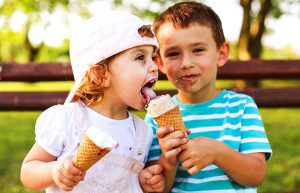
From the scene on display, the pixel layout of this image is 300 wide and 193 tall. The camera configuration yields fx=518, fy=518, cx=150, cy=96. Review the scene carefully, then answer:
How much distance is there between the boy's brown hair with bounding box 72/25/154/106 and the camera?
2.32 meters

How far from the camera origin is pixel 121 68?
231 centimetres

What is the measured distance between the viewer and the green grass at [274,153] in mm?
4781

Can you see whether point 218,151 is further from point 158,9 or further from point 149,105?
point 158,9

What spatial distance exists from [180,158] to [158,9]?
50.1 feet

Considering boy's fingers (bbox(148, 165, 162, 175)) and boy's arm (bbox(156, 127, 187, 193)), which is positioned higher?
boy's arm (bbox(156, 127, 187, 193))

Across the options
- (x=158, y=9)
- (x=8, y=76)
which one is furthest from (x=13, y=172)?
(x=158, y=9)

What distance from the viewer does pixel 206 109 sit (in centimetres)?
273

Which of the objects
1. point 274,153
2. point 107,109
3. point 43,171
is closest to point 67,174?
point 43,171

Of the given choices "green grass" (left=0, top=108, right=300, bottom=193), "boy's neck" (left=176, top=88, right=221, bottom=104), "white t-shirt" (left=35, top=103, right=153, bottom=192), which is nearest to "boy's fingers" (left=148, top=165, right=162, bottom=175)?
"white t-shirt" (left=35, top=103, right=153, bottom=192)

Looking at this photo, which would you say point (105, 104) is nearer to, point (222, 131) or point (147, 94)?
point (147, 94)

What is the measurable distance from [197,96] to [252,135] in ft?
1.17

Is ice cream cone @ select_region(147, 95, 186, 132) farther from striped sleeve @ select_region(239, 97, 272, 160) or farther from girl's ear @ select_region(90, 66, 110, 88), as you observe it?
striped sleeve @ select_region(239, 97, 272, 160)

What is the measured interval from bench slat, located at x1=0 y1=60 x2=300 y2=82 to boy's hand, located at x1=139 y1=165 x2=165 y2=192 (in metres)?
1.20

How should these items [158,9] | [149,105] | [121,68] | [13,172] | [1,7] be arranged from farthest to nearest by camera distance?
[1,7]
[158,9]
[13,172]
[121,68]
[149,105]
